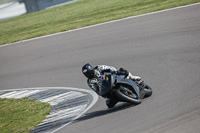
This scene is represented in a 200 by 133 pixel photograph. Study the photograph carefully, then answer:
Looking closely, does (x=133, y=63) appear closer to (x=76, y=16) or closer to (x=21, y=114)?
(x=21, y=114)

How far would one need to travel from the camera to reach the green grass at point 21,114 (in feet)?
31.6

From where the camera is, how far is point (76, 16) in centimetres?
2461

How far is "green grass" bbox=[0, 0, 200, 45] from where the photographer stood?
2044 centimetres

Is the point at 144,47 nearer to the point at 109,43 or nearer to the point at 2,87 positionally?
the point at 109,43

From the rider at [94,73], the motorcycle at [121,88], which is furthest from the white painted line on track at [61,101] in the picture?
the motorcycle at [121,88]

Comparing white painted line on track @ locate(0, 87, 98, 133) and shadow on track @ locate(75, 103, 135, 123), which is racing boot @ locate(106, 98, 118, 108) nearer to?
shadow on track @ locate(75, 103, 135, 123)

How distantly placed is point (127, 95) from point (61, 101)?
11.0ft

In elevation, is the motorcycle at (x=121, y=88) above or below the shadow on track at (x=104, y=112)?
above

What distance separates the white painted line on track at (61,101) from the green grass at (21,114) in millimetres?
297

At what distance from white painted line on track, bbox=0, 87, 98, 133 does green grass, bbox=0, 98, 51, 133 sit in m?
0.30

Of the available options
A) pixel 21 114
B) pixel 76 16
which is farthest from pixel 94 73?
pixel 76 16

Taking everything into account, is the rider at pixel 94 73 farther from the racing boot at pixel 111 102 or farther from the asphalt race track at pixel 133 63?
the asphalt race track at pixel 133 63

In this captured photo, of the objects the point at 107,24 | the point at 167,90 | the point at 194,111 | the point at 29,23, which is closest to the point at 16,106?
the point at 167,90

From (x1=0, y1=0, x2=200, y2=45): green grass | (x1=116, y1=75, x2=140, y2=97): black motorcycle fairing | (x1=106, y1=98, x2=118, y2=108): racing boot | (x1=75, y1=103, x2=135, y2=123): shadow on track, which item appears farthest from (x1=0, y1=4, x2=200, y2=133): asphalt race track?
(x1=0, y1=0, x2=200, y2=45): green grass
